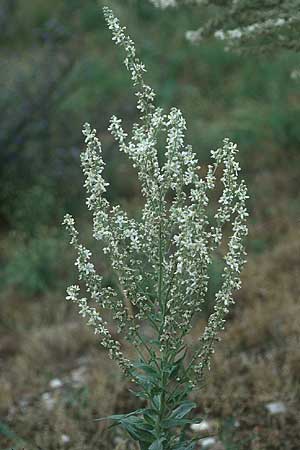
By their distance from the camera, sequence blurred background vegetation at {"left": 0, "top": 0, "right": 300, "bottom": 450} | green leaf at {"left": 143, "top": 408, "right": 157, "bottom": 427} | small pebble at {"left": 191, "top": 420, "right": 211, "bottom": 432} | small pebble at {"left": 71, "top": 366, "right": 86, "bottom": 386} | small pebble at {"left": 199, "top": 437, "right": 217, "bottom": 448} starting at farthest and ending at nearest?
1. small pebble at {"left": 71, "top": 366, "right": 86, "bottom": 386}
2. blurred background vegetation at {"left": 0, "top": 0, "right": 300, "bottom": 450}
3. small pebble at {"left": 191, "top": 420, "right": 211, "bottom": 432}
4. small pebble at {"left": 199, "top": 437, "right": 217, "bottom": 448}
5. green leaf at {"left": 143, "top": 408, "right": 157, "bottom": 427}

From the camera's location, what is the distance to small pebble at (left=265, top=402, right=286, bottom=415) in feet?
10.6

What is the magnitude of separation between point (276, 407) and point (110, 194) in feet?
9.54

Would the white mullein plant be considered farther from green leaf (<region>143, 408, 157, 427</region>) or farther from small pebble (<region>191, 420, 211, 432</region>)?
small pebble (<region>191, 420, 211, 432</region>)

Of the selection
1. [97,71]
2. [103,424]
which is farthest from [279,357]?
[97,71]

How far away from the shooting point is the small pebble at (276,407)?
128 inches

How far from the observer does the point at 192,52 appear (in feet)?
25.5

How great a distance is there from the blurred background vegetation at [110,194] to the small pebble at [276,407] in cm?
3

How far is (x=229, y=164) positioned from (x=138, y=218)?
10.3 ft

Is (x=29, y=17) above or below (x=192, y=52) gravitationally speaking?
above

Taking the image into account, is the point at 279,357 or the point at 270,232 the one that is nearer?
the point at 279,357

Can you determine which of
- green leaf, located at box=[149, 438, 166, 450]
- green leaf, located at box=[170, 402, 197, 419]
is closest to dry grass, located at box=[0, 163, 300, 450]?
green leaf, located at box=[170, 402, 197, 419]

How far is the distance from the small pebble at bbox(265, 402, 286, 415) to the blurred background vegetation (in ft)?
0.11

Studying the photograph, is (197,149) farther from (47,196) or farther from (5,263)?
(5,263)

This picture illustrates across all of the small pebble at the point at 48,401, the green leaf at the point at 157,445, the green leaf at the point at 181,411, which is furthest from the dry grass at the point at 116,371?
the green leaf at the point at 157,445
